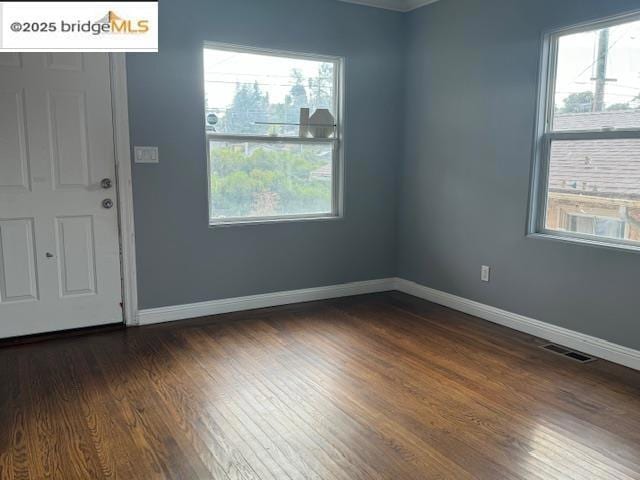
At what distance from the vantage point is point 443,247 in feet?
14.4

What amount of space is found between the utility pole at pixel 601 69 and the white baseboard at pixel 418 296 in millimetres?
1423

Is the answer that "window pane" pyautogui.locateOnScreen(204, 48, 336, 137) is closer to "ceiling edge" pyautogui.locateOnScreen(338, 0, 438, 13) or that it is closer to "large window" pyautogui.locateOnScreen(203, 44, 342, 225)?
"large window" pyautogui.locateOnScreen(203, 44, 342, 225)

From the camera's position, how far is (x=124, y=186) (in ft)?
11.9

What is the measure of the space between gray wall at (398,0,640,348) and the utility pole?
0.15 meters

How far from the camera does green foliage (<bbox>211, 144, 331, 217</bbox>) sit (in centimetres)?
401

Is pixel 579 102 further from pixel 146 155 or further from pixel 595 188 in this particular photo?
pixel 146 155

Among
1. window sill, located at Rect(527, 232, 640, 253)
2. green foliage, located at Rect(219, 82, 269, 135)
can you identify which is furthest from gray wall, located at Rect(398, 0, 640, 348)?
green foliage, located at Rect(219, 82, 269, 135)

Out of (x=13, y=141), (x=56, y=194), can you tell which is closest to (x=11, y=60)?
(x=13, y=141)

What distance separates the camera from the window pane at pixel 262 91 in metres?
3.90

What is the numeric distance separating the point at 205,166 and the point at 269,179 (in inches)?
21.5

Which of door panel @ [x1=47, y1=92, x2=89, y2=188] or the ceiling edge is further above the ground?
the ceiling edge

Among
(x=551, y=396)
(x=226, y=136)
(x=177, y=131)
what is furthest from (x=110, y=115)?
(x=551, y=396)

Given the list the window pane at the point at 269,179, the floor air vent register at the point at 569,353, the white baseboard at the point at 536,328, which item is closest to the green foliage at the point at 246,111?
the window pane at the point at 269,179

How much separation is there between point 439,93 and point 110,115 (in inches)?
98.1
